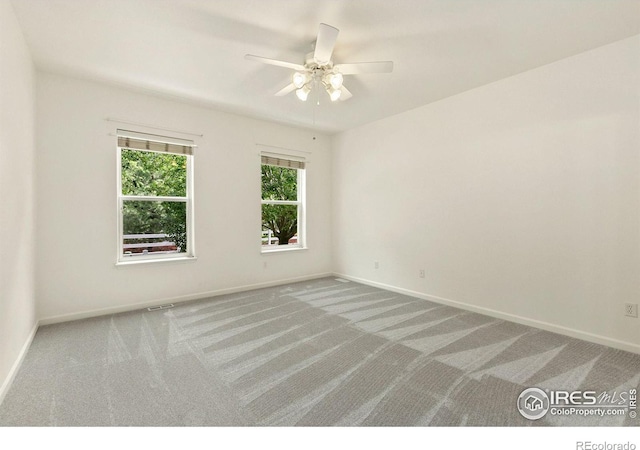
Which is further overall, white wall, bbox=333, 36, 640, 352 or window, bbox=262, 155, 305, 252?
window, bbox=262, 155, 305, 252

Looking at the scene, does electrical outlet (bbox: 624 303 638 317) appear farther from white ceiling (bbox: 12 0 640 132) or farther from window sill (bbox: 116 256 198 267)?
window sill (bbox: 116 256 198 267)

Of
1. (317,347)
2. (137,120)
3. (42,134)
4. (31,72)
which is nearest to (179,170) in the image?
(137,120)

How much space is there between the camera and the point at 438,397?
1.90 meters

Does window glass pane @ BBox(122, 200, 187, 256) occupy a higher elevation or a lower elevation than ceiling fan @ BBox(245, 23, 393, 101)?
lower

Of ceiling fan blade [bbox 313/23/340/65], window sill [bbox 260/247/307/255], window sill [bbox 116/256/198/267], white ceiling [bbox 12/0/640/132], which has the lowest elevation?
window sill [bbox 116/256/198/267]

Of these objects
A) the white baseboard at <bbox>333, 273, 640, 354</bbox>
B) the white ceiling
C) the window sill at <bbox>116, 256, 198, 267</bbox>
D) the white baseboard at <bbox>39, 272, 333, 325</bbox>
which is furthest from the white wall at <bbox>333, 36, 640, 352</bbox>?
the window sill at <bbox>116, 256, 198, 267</bbox>

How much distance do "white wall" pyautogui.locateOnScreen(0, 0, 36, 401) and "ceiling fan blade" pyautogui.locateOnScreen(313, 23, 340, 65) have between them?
6.84ft

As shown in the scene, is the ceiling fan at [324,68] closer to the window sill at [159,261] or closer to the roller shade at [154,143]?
the roller shade at [154,143]

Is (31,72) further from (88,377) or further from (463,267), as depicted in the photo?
(463,267)

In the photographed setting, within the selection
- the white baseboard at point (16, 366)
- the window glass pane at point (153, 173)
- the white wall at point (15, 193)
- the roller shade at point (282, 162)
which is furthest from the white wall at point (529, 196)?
the white baseboard at point (16, 366)

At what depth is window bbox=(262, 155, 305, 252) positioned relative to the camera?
4.98 m

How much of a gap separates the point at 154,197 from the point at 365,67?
301 centimetres

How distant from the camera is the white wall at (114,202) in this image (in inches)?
125

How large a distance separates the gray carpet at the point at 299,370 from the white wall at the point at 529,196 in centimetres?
44
